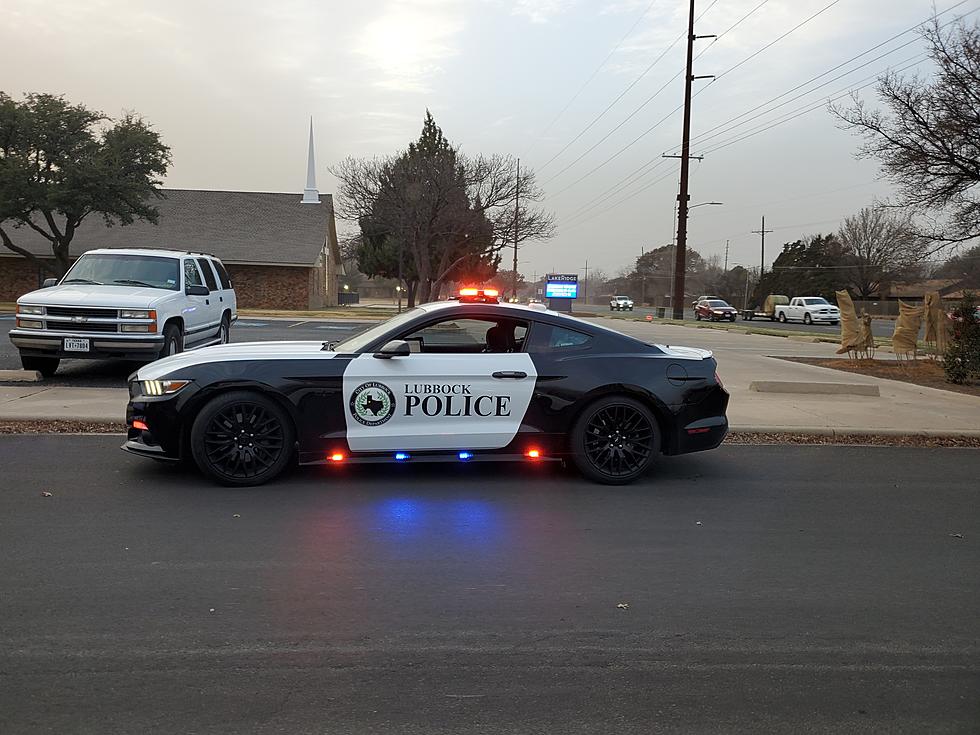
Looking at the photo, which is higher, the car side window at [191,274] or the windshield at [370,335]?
the car side window at [191,274]

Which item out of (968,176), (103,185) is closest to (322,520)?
(968,176)

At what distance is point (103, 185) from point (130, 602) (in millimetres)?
34494

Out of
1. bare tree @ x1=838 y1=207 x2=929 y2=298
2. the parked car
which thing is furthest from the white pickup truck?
bare tree @ x1=838 y1=207 x2=929 y2=298

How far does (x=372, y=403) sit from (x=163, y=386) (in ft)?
5.27

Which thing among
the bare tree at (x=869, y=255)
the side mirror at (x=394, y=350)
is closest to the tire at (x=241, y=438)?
the side mirror at (x=394, y=350)

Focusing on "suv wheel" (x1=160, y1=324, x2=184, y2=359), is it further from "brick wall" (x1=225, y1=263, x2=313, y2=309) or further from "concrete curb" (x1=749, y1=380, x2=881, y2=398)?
"brick wall" (x1=225, y1=263, x2=313, y2=309)

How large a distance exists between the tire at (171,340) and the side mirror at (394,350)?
6.00 meters

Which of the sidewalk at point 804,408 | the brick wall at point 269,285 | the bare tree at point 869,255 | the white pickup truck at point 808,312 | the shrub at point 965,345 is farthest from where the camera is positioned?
the bare tree at point 869,255

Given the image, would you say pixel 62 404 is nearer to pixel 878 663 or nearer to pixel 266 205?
pixel 878 663

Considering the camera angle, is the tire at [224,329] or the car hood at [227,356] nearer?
the car hood at [227,356]

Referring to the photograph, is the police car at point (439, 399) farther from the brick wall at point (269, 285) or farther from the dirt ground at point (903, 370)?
the brick wall at point (269, 285)

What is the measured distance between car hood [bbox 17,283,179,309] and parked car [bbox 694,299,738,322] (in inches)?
1717

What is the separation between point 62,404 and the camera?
31.5 ft

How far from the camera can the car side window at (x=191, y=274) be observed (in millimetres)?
12981
